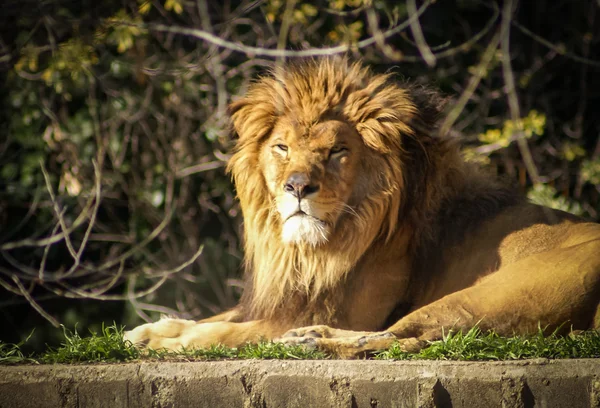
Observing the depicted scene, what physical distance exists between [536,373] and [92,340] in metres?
1.54

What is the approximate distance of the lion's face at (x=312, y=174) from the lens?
3.64 metres

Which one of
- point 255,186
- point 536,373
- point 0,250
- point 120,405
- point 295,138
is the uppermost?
point 295,138

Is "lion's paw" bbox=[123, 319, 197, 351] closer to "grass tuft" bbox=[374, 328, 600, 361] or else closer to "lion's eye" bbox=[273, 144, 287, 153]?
"lion's eye" bbox=[273, 144, 287, 153]

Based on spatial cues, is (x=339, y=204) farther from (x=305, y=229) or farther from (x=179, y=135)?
(x=179, y=135)

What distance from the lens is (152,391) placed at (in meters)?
2.80

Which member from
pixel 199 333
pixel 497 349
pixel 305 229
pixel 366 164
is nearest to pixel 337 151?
pixel 366 164

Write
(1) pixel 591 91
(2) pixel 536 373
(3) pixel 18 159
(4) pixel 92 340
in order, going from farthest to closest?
(1) pixel 591 91 → (3) pixel 18 159 → (4) pixel 92 340 → (2) pixel 536 373

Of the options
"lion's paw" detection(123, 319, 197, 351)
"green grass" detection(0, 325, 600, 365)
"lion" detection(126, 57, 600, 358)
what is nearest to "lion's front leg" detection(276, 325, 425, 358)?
"green grass" detection(0, 325, 600, 365)

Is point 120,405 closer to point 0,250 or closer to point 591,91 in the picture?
point 0,250

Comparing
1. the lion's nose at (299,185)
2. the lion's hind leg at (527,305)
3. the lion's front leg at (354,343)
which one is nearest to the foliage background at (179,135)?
the lion's nose at (299,185)

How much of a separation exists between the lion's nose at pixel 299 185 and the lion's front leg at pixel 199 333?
0.59 metres

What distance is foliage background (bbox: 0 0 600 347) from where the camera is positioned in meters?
6.41

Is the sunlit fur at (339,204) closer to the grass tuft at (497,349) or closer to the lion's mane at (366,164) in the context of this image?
the lion's mane at (366,164)

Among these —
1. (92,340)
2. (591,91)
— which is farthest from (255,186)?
(591,91)
